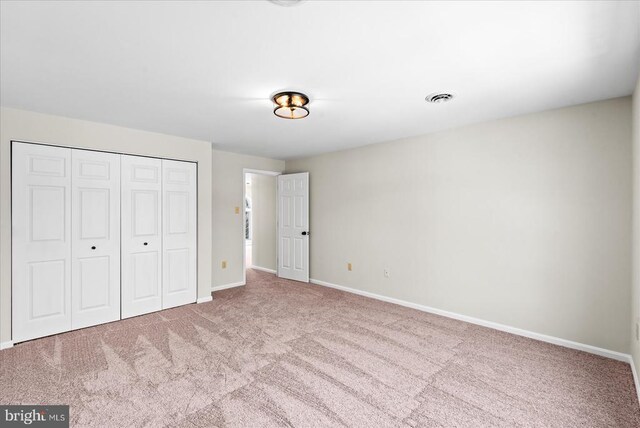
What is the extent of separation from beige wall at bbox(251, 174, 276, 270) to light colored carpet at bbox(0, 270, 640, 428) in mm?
2918

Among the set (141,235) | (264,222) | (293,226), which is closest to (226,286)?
(293,226)

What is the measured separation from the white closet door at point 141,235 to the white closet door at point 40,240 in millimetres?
551

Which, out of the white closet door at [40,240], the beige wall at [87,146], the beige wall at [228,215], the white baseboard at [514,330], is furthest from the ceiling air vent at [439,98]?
the white closet door at [40,240]

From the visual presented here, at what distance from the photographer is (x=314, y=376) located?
2.36 m

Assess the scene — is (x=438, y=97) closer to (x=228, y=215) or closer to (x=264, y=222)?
(x=228, y=215)

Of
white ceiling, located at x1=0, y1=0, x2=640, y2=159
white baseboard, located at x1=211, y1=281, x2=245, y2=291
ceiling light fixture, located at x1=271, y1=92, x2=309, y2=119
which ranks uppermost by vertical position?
white ceiling, located at x1=0, y1=0, x2=640, y2=159

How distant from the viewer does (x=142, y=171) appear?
3.82 meters

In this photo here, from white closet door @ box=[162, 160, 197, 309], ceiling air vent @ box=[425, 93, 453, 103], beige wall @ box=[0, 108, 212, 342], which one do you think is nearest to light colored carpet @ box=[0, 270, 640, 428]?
white closet door @ box=[162, 160, 197, 309]

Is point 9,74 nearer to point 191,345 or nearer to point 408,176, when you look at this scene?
point 191,345

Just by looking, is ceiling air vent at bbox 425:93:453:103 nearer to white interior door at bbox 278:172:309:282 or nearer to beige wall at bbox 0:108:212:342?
white interior door at bbox 278:172:309:282

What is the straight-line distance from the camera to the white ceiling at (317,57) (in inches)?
61.7

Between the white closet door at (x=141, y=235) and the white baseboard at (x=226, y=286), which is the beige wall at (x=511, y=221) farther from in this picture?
the white closet door at (x=141, y=235)

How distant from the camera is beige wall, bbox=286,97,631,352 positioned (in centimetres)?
272

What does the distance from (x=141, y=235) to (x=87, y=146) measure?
3.88ft
